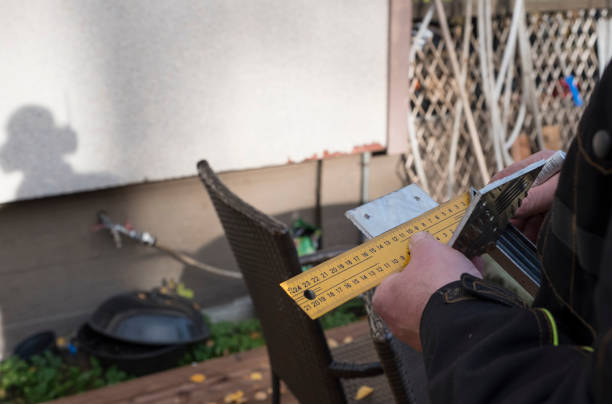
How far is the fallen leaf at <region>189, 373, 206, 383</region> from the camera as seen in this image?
2957 mm

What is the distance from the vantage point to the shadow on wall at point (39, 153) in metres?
2.96

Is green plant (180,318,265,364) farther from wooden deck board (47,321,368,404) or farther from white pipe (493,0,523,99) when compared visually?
white pipe (493,0,523,99)

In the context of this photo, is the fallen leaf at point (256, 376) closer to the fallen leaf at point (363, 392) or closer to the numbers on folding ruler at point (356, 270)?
the fallen leaf at point (363, 392)

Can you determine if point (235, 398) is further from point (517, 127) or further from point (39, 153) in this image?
point (517, 127)

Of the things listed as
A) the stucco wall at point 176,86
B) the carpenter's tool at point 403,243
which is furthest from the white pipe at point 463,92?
the carpenter's tool at point 403,243

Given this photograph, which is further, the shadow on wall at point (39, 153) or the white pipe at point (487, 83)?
the white pipe at point (487, 83)

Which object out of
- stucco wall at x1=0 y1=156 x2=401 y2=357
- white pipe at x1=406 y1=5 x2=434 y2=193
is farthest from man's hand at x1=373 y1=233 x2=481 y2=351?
white pipe at x1=406 y1=5 x2=434 y2=193

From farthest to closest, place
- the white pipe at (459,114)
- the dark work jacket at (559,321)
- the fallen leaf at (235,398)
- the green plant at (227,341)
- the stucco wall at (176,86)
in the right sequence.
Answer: the white pipe at (459,114), the green plant at (227,341), the stucco wall at (176,86), the fallen leaf at (235,398), the dark work jacket at (559,321)

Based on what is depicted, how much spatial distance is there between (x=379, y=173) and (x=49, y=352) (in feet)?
9.12

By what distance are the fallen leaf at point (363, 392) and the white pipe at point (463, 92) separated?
2.65 metres

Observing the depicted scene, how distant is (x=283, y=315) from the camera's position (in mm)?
1642

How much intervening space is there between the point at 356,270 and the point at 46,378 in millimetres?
2980

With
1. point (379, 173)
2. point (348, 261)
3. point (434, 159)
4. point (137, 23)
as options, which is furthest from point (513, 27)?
point (348, 261)

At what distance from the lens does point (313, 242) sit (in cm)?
404
